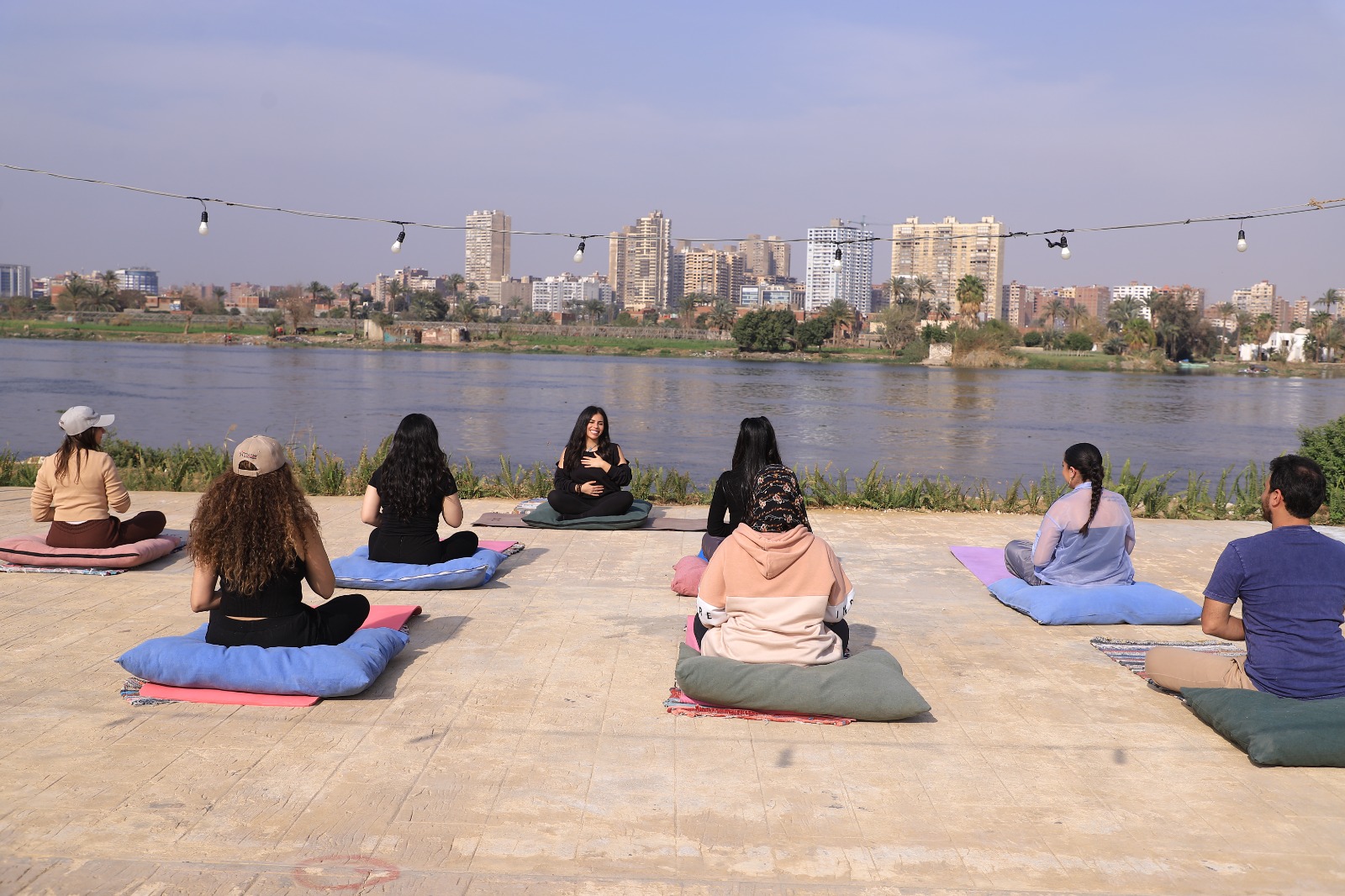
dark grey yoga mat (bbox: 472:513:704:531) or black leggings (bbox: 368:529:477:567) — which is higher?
black leggings (bbox: 368:529:477:567)

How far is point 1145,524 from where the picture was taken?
10172mm

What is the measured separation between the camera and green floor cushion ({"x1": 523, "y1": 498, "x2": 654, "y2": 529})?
911 centimetres

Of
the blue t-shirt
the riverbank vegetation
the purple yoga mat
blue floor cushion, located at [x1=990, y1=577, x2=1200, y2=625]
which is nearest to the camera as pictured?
the blue t-shirt

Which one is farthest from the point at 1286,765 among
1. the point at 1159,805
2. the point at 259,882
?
the point at 259,882

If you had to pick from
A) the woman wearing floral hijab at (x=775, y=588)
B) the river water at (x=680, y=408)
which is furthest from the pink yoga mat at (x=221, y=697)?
the river water at (x=680, y=408)

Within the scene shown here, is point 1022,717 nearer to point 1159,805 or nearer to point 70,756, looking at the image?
point 1159,805

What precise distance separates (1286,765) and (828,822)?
1906mm

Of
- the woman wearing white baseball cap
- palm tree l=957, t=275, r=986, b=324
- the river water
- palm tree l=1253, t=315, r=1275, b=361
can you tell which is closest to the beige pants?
the woman wearing white baseball cap

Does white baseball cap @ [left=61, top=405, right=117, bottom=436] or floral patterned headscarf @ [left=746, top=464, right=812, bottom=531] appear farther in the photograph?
white baseball cap @ [left=61, top=405, right=117, bottom=436]

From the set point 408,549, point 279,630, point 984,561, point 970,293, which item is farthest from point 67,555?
point 970,293

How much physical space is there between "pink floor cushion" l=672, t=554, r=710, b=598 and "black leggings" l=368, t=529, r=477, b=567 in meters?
1.49

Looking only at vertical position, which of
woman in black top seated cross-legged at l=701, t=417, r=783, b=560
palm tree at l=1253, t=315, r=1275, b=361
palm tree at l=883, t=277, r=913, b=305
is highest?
palm tree at l=883, t=277, r=913, b=305

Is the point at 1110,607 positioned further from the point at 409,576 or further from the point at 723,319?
the point at 723,319

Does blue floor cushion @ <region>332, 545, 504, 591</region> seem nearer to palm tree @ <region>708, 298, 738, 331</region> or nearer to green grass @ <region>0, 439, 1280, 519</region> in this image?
green grass @ <region>0, 439, 1280, 519</region>
